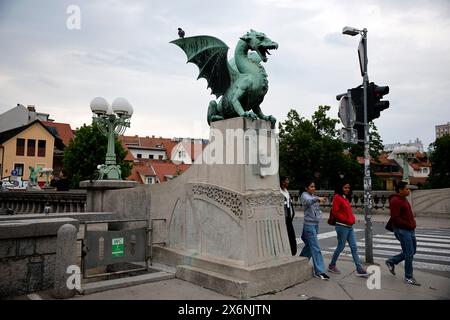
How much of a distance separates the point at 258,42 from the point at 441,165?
50.1 metres

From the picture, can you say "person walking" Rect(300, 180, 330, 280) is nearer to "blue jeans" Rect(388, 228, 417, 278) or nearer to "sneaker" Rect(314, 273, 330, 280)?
"sneaker" Rect(314, 273, 330, 280)

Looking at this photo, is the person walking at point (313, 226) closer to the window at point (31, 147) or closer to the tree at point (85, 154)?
the tree at point (85, 154)

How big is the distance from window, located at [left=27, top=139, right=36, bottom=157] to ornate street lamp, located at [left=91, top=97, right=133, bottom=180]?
41.6 m

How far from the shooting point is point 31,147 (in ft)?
148

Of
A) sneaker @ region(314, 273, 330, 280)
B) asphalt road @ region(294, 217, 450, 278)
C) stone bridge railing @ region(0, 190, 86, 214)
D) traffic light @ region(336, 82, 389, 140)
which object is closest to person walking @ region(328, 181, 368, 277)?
sneaker @ region(314, 273, 330, 280)

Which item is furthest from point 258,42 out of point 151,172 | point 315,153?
point 151,172

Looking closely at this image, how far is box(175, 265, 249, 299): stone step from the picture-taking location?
4.53 meters

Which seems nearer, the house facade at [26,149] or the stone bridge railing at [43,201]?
the stone bridge railing at [43,201]

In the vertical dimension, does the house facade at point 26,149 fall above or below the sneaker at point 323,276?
above

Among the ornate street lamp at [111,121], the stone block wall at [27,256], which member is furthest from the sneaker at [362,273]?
the ornate street lamp at [111,121]

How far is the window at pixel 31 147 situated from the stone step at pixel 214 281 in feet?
154

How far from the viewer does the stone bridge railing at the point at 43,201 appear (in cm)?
944
